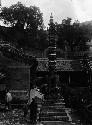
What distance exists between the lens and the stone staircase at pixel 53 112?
65.1ft

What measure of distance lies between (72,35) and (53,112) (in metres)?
39.9

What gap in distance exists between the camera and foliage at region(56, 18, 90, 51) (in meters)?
58.9

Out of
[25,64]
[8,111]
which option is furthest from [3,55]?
[8,111]

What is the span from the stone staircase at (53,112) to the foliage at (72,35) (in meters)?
37.9

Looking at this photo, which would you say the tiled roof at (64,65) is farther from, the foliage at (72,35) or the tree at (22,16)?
the tree at (22,16)

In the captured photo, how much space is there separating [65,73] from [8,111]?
20.5 m

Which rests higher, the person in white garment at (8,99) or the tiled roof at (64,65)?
the tiled roof at (64,65)

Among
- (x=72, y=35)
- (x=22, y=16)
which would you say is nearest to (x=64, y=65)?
(x=72, y=35)

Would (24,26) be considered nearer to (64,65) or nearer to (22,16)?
(22,16)

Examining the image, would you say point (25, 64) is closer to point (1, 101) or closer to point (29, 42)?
point (1, 101)

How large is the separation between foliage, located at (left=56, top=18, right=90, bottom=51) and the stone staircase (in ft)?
124

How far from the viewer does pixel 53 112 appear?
2019 centimetres

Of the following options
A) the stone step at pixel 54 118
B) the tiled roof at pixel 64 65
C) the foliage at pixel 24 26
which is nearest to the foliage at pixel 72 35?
the foliage at pixel 24 26

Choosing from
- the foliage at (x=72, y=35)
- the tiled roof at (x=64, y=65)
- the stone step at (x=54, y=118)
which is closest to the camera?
the stone step at (x=54, y=118)
